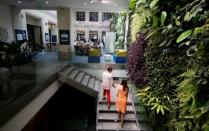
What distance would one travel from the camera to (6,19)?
10.5 metres

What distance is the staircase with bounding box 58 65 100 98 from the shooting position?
25.0ft

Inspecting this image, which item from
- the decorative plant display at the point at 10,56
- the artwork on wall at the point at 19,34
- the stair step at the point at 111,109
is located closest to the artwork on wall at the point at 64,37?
the artwork on wall at the point at 19,34

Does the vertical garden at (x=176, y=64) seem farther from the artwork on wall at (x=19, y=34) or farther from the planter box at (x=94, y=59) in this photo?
the artwork on wall at (x=19, y=34)

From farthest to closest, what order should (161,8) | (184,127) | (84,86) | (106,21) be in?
(106,21) < (84,86) < (161,8) < (184,127)

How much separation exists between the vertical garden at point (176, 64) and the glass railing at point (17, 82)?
2.74m

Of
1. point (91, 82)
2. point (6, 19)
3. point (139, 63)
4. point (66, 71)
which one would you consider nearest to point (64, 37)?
point (6, 19)

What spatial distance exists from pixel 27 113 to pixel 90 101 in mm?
6179

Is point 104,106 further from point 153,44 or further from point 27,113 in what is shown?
point 153,44

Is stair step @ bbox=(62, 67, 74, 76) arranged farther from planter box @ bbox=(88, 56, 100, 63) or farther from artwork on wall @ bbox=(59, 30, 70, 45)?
artwork on wall @ bbox=(59, 30, 70, 45)

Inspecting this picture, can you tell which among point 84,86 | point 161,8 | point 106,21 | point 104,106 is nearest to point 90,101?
point 84,86

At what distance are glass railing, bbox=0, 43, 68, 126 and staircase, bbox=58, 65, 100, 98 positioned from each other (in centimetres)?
43

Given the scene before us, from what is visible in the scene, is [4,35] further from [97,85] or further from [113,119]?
[113,119]

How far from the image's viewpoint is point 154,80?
3645mm

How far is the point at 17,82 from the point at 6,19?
23.3 ft
